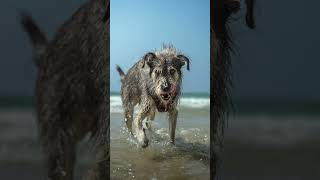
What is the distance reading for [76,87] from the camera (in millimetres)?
3676

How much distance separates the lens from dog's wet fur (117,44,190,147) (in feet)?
12.8

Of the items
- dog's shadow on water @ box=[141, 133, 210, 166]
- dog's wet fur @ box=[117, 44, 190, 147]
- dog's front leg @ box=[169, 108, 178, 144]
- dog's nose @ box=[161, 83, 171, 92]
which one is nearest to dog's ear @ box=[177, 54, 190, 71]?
dog's wet fur @ box=[117, 44, 190, 147]

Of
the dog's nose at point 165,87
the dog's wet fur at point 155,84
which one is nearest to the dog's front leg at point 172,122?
the dog's wet fur at point 155,84

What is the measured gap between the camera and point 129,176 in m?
3.82

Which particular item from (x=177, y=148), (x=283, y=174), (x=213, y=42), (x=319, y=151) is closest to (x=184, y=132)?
(x=177, y=148)

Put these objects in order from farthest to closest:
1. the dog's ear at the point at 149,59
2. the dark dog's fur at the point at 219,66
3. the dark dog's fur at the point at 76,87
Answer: the dog's ear at the point at 149,59 → the dark dog's fur at the point at 219,66 → the dark dog's fur at the point at 76,87

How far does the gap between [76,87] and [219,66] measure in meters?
1.06

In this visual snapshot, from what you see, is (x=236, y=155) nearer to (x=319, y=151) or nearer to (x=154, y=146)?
(x=154, y=146)

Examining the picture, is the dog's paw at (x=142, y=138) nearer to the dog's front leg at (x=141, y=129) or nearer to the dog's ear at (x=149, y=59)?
the dog's front leg at (x=141, y=129)

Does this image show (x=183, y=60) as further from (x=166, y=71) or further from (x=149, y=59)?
(x=149, y=59)

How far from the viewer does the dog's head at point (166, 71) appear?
3910 millimetres

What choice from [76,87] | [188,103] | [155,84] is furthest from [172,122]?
[76,87]

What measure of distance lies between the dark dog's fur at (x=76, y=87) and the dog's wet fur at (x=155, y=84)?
29cm

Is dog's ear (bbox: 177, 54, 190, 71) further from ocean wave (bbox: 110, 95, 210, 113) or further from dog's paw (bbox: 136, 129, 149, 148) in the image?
dog's paw (bbox: 136, 129, 149, 148)
